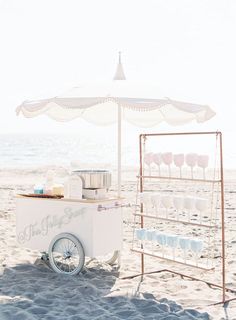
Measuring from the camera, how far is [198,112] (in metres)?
4.91

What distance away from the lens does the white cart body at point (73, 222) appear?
17.1 ft

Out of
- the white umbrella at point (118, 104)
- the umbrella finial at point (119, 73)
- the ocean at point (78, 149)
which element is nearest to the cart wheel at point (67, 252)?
the white umbrella at point (118, 104)

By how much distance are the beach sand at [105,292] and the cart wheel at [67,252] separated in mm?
110

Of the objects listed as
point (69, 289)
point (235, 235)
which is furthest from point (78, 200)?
point (235, 235)

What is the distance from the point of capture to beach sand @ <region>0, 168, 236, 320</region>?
415 centimetres

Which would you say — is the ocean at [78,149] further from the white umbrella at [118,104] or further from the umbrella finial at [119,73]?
the umbrella finial at [119,73]

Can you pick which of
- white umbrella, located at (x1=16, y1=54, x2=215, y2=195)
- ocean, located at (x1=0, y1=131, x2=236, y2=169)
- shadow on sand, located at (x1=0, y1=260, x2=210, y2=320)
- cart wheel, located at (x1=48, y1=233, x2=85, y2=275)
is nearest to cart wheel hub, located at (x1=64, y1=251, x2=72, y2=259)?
cart wheel, located at (x1=48, y1=233, x2=85, y2=275)

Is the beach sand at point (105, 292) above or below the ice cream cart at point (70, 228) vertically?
below

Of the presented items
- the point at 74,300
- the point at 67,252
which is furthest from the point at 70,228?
the point at 74,300

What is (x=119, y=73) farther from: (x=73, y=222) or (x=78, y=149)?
(x=78, y=149)

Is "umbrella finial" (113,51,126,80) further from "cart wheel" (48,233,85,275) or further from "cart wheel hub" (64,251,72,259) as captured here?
"cart wheel hub" (64,251,72,259)

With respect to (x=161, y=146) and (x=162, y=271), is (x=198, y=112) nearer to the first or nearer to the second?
(x=162, y=271)

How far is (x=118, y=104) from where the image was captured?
4.96m

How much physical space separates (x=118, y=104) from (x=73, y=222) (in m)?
1.30
